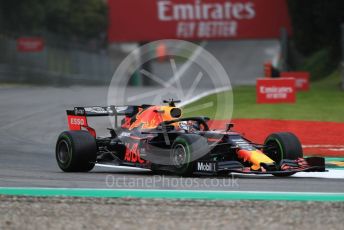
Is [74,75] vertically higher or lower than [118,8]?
lower

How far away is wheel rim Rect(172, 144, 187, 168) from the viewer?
1374 cm

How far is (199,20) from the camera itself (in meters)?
57.1

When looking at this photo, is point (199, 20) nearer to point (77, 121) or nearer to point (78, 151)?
point (77, 121)

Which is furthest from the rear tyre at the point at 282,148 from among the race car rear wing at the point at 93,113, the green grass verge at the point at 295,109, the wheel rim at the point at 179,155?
the green grass verge at the point at 295,109

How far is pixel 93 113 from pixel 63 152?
101 cm

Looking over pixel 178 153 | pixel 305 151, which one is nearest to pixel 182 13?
pixel 305 151

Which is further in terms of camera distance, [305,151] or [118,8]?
[118,8]

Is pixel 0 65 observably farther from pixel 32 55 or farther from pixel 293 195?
pixel 293 195

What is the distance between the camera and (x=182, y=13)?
57438 millimetres

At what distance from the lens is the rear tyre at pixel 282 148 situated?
14125 millimetres

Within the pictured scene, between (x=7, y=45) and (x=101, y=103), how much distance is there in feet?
56.1

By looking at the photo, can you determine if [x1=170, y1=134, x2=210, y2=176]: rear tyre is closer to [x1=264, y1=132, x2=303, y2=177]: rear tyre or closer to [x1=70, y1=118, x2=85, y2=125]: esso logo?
[x1=264, y1=132, x2=303, y2=177]: rear tyre

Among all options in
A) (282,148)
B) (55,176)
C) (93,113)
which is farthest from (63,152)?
(282,148)

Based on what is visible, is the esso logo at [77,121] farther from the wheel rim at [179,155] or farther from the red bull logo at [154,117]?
the wheel rim at [179,155]
